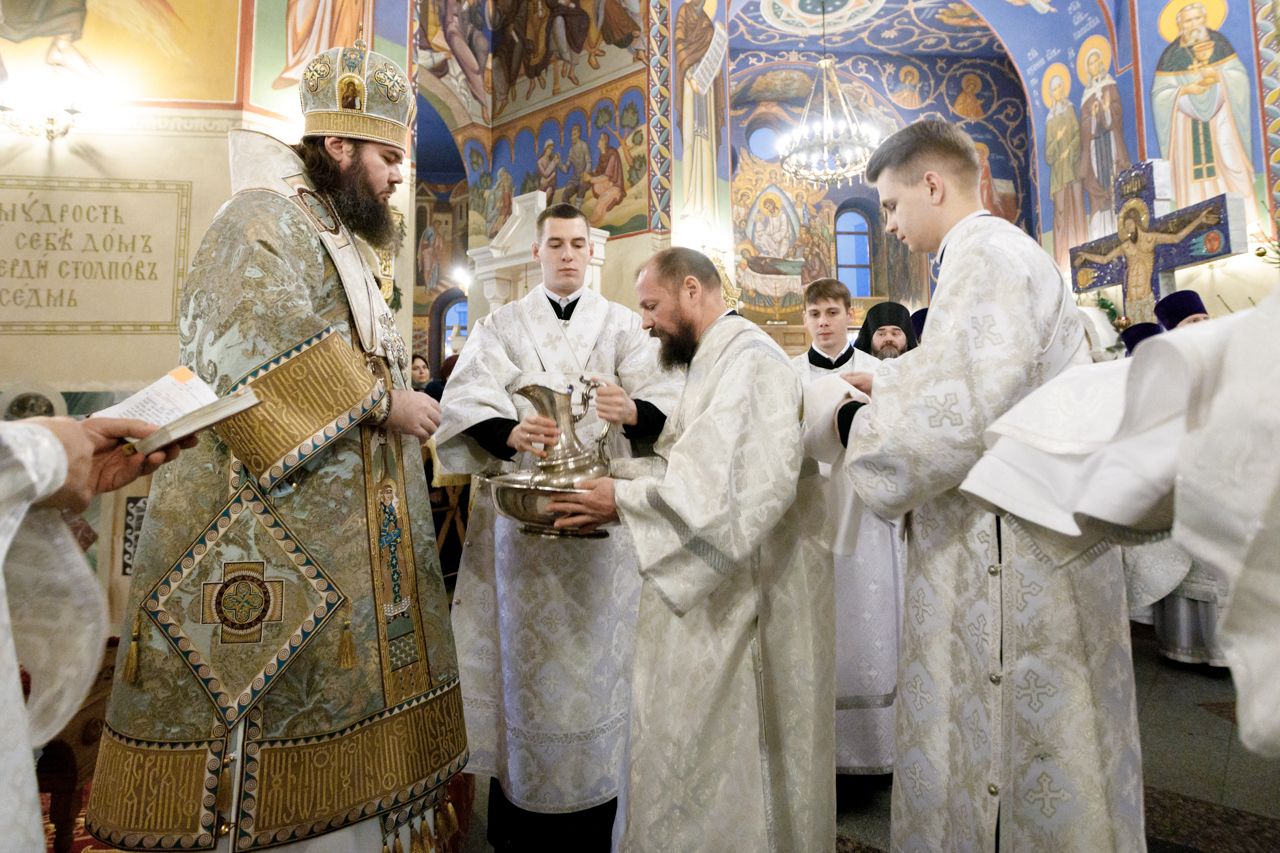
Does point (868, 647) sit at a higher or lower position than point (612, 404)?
lower

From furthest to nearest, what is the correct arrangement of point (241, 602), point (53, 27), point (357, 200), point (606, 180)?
point (606, 180) → point (53, 27) → point (357, 200) → point (241, 602)

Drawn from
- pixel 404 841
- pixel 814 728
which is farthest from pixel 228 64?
pixel 814 728

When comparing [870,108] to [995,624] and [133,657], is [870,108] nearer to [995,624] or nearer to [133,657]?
[995,624]

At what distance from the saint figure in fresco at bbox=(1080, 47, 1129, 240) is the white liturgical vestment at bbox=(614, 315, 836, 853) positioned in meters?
11.5

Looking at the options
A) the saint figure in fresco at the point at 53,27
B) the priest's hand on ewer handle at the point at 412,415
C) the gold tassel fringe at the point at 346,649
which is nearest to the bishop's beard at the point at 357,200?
the priest's hand on ewer handle at the point at 412,415

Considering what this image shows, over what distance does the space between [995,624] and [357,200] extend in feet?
6.92

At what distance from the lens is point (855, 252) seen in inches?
700

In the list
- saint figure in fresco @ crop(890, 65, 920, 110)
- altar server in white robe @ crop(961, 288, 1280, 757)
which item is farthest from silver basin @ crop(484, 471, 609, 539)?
saint figure in fresco @ crop(890, 65, 920, 110)

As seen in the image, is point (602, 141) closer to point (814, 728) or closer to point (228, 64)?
point (228, 64)

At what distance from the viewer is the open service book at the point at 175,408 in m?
1.41

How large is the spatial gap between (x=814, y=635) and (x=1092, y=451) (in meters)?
1.34

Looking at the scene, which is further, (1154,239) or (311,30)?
(1154,239)

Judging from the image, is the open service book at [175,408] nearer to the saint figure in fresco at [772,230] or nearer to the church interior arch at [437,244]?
the saint figure in fresco at [772,230]

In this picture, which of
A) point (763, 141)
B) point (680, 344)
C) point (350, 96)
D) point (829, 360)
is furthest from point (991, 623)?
point (763, 141)
